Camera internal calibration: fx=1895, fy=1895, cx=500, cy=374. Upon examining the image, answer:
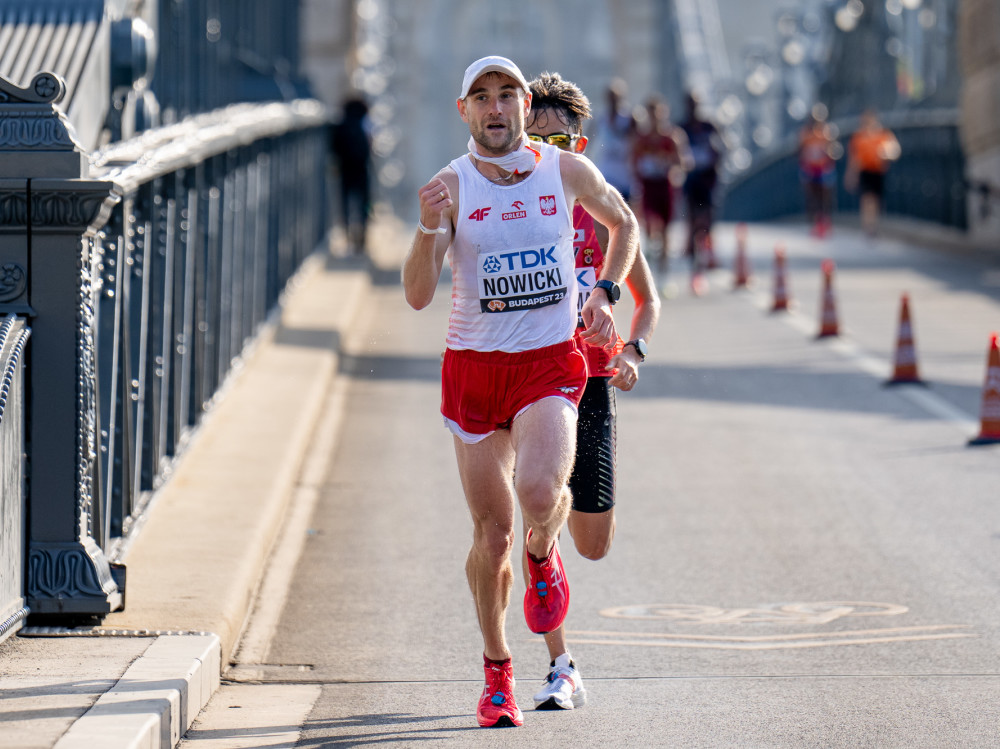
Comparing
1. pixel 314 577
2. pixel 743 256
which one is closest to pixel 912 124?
pixel 743 256

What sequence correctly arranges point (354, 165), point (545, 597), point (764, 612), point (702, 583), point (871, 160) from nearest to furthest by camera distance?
point (545, 597) → point (764, 612) → point (702, 583) → point (354, 165) → point (871, 160)

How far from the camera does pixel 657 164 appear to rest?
1891 cm

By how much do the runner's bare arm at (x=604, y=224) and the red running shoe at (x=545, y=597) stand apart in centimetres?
66

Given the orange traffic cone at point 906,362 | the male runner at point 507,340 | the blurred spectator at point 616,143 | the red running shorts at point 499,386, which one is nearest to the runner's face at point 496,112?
the male runner at point 507,340

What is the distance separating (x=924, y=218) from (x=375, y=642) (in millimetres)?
23287

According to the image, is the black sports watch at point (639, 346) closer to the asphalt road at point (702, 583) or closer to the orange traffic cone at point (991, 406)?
the asphalt road at point (702, 583)

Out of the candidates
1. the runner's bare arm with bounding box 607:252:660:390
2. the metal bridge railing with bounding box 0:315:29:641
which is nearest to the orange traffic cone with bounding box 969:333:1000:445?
the runner's bare arm with bounding box 607:252:660:390

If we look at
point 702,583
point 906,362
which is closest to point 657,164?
point 906,362

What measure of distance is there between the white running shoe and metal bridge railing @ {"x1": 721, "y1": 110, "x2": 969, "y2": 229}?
806 inches

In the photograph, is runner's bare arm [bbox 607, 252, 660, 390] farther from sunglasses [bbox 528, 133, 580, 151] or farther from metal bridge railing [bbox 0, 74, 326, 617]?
metal bridge railing [bbox 0, 74, 326, 617]

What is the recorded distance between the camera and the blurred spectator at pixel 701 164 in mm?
20625

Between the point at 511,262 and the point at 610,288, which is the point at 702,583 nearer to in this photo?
the point at 610,288

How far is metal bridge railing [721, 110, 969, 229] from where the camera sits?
→ 26.3 metres

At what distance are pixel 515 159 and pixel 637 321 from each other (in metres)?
0.69
